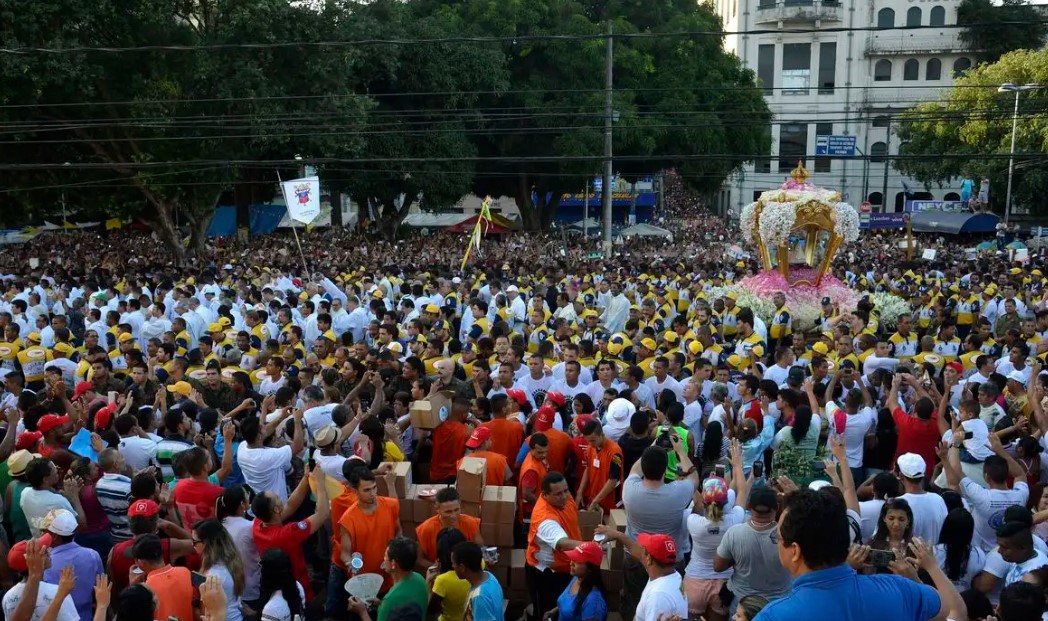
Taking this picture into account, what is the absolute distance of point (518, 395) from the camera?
849 centimetres

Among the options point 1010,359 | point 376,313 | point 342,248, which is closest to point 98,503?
point 376,313

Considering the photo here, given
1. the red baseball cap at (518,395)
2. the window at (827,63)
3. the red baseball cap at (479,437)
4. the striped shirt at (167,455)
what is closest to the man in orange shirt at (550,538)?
the red baseball cap at (479,437)

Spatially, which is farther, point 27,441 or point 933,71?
point 933,71

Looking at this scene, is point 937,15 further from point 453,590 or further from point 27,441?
point 453,590

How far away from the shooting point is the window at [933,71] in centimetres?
5700

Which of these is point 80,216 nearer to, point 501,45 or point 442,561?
point 501,45

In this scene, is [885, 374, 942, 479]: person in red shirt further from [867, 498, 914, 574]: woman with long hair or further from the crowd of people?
[867, 498, 914, 574]: woman with long hair

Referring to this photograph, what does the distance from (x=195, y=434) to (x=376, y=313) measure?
638cm

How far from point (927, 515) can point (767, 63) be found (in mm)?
55630

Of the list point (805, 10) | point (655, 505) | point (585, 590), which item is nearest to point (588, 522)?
point (655, 505)

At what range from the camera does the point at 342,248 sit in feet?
98.2

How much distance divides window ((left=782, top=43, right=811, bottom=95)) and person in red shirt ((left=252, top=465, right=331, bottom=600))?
55708 mm

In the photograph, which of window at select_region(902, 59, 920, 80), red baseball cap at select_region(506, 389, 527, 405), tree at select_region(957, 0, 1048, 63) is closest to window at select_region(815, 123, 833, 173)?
window at select_region(902, 59, 920, 80)

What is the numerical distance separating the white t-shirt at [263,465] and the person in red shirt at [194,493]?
0.51 meters
